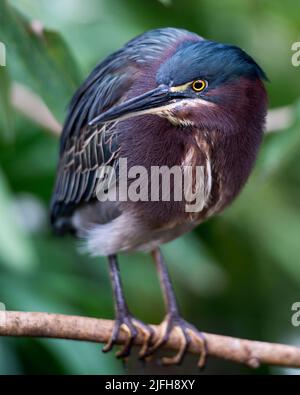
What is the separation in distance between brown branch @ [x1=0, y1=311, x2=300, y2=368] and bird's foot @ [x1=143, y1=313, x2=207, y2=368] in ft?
0.33

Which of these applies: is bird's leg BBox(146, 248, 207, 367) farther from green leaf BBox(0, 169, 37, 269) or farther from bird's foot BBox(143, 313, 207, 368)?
green leaf BBox(0, 169, 37, 269)

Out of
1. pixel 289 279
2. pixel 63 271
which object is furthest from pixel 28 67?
pixel 289 279

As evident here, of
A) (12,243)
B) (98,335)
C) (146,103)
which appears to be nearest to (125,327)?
(98,335)

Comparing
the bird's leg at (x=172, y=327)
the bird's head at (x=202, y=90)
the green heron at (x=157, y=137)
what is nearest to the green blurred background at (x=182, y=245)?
the bird's leg at (x=172, y=327)

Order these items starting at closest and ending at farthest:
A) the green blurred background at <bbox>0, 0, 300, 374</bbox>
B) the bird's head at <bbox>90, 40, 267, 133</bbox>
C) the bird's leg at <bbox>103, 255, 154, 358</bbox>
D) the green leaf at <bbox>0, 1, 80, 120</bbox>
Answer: the bird's head at <bbox>90, 40, 267, 133</bbox>
the green leaf at <bbox>0, 1, 80, 120</bbox>
the bird's leg at <bbox>103, 255, 154, 358</bbox>
the green blurred background at <bbox>0, 0, 300, 374</bbox>

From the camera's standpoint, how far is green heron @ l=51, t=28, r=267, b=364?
2658mm

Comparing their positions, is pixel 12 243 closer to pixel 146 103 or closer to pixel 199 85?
pixel 146 103

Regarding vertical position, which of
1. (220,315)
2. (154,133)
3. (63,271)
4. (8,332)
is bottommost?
(220,315)

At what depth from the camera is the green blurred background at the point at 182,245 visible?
13.8 feet

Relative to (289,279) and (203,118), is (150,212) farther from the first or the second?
(289,279)

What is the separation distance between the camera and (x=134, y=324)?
338cm

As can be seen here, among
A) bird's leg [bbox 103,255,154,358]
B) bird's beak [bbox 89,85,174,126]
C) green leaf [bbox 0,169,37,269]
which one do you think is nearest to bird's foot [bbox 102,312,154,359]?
bird's leg [bbox 103,255,154,358]

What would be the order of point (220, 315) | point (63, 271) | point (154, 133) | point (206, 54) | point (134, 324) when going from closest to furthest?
1. point (206, 54)
2. point (154, 133)
3. point (134, 324)
4. point (63, 271)
5. point (220, 315)

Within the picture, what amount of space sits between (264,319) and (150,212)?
1849 millimetres
